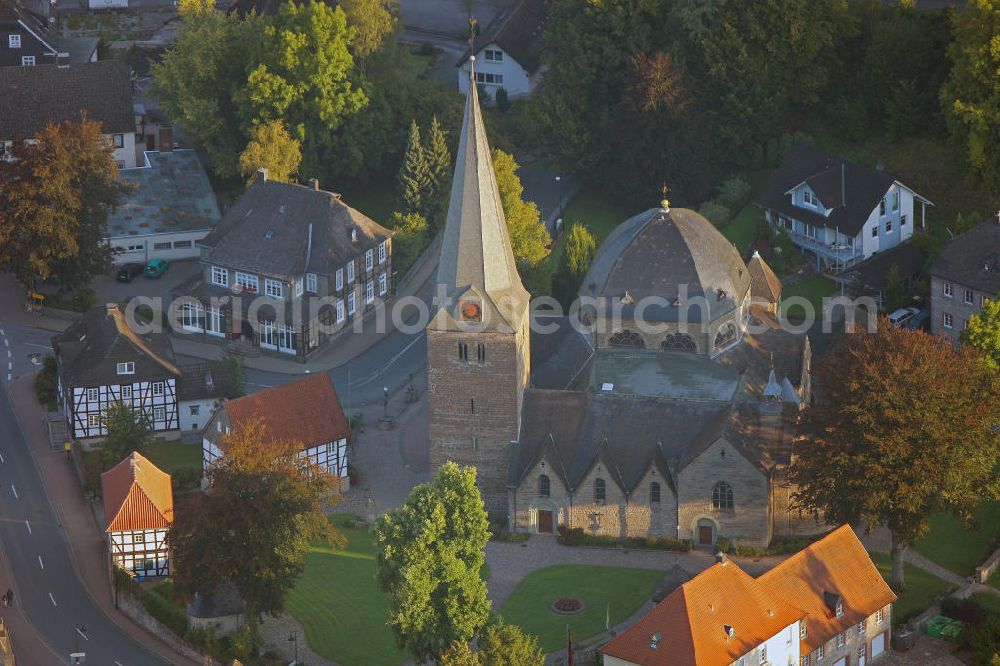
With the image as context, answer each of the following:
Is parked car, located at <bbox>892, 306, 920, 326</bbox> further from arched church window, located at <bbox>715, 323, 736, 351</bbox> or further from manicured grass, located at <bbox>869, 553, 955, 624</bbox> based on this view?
manicured grass, located at <bbox>869, 553, 955, 624</bbox>

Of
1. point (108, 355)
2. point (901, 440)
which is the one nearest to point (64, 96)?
point (108, 355)

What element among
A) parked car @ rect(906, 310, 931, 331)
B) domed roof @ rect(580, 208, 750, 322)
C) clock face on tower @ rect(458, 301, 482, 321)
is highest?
domed roof @ rect(580, 208, 750, 322)

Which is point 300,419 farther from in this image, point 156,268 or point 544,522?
point 156,268

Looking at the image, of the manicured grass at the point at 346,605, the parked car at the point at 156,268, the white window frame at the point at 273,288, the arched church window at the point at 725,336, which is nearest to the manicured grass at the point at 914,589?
the arched church window at the point at 725,336

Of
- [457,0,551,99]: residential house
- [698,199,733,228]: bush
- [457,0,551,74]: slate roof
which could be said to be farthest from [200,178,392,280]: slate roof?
[457,0,551,74]: slate roof

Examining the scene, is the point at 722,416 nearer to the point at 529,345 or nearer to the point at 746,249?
the point at 529,345
